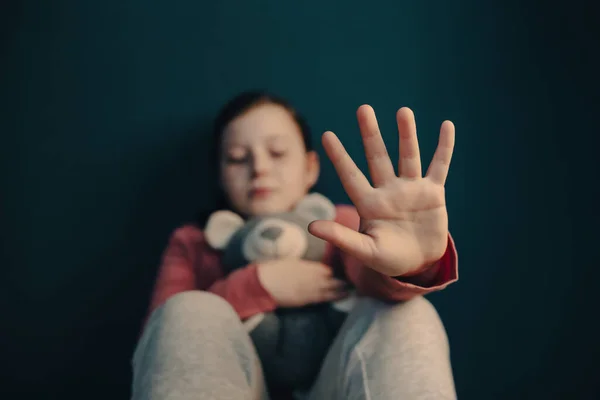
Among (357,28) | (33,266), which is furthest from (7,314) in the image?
(357,28)

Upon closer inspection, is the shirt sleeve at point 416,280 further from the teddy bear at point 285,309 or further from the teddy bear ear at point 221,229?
the teddy bear ear at point 221,229

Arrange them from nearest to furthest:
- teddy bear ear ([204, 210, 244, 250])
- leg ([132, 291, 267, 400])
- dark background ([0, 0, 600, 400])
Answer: leg ([132, 291, 267, 400]) → teddy bear ear ([204, 210, 244, 250]) → dark background ([0, 0, 600, 400])

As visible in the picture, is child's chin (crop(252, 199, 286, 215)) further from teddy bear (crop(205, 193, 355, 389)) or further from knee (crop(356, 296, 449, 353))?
knee (crop(356, 296, 449, 353))

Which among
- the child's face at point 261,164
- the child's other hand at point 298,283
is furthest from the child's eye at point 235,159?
the child's other hand at point 298,283

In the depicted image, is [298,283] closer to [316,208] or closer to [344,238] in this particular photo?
[316,208]

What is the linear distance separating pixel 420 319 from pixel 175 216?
2.09ft

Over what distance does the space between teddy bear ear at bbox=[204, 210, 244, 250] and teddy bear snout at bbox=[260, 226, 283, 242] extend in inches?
3.3

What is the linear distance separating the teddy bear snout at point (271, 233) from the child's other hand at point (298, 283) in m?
0.04

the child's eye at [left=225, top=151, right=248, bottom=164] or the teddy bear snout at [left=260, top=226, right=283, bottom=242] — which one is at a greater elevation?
Answer: the child's eye at [left=225, top=151, right=248, bottom=164]

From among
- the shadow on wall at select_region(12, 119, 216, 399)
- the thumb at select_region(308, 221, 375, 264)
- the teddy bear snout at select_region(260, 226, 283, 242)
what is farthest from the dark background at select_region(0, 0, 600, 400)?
the thumb at select_region(308, 221, 375, 264)

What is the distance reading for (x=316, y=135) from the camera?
3.46 feet

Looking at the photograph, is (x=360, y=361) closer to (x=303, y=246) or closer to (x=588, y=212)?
(x=303, y=246)

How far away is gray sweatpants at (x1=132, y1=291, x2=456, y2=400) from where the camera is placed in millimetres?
520

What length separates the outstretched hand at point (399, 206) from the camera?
0.53 meters
